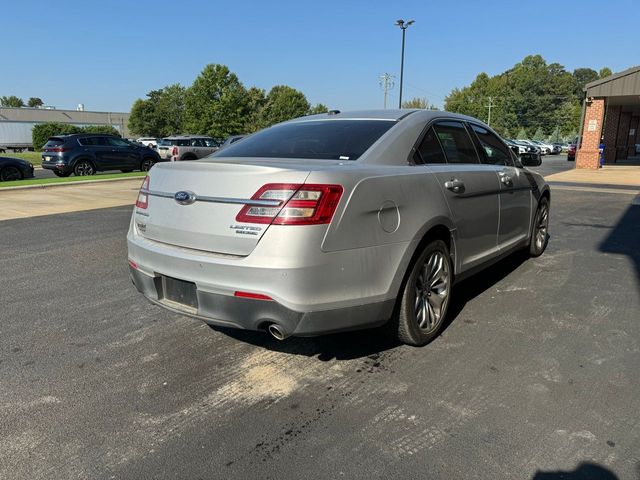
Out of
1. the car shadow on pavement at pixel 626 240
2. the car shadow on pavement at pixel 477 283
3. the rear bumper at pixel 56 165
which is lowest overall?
the car shadow on pavement at pixel 477 283

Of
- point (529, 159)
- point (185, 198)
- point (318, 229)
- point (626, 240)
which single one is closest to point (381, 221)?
Answer: point (318, 229)

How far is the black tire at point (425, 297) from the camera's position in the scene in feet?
10.6

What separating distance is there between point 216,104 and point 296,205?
49.7 m

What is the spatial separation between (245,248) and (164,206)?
0.76m

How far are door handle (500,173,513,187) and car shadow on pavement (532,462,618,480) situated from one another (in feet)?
9.24

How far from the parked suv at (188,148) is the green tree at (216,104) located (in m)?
25.9

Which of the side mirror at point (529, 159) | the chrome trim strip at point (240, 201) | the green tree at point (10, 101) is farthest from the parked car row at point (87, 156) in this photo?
the green tree at point (10, 101)

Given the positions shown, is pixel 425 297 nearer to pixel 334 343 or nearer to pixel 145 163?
pixel 334 343

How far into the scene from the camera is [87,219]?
8.92m

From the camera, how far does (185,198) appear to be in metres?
2.96

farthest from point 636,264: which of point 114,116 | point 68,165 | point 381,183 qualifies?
point 114,116

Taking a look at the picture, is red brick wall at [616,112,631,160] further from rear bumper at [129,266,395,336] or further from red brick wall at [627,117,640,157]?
rear bumper at [129,266,395,336]

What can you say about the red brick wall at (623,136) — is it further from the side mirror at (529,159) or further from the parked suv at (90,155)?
the side mirror at (529,159)

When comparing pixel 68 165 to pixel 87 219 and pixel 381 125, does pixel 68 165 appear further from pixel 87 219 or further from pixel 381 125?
pixel 381 125
